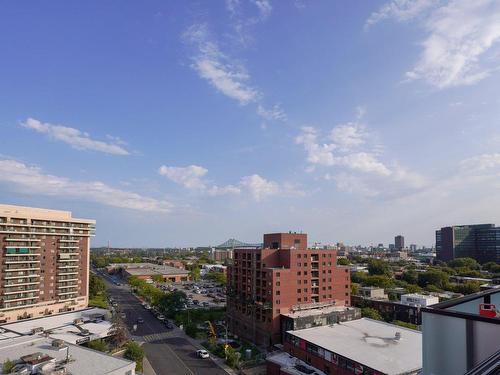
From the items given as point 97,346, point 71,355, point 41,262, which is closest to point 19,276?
point 41,262

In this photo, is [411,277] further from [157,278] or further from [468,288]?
[157,278]

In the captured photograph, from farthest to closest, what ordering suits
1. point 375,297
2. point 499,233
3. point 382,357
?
point 499,233 < point 375,297 < point 382,357

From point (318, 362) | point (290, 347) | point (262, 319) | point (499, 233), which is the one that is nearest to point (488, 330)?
point (318, 362)

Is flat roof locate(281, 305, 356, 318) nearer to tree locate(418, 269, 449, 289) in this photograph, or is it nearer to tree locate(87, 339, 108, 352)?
tree locate(87, 339, 108, 352)

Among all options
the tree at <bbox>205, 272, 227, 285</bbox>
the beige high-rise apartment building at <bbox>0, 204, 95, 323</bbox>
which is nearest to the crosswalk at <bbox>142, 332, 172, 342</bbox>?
the beige high-rise apartment building at <bbox>0, 204, 95, 323</bbox>

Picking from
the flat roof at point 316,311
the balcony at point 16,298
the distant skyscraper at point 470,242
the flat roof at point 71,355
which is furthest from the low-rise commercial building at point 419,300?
the distant skyscraper at point 470,242

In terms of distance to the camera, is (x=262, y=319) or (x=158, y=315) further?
(x=158, y=315)

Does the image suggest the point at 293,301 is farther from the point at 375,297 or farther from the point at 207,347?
the point at 375,297
